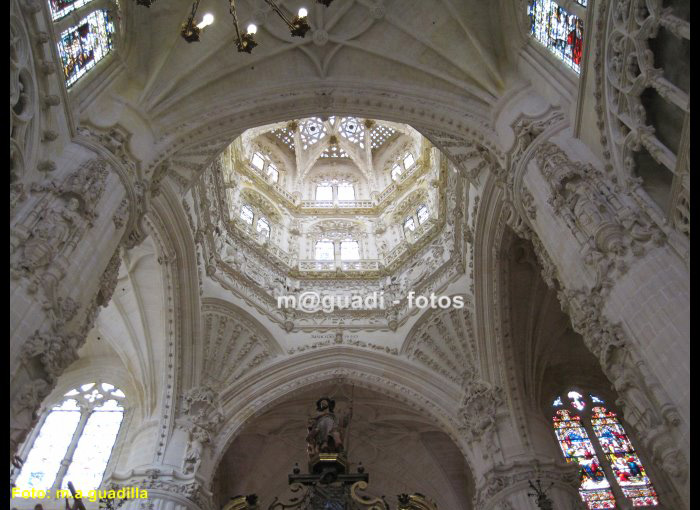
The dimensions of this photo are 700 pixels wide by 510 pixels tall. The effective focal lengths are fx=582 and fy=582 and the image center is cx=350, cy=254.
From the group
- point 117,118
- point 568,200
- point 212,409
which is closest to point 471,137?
point 568,200

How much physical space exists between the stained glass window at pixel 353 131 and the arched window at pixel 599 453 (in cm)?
1510

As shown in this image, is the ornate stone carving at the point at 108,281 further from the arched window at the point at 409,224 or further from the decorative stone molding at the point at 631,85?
the arched window at the point at 409,224

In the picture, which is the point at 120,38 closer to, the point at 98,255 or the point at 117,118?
the point at 117,118

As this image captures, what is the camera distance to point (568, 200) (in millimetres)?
9547

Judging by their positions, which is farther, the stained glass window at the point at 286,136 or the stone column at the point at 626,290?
the stained glass window at the point at 286,136

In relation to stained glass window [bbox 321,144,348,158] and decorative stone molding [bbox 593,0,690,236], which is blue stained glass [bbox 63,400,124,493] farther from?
stained glass window [bbox 321,144,348,158]

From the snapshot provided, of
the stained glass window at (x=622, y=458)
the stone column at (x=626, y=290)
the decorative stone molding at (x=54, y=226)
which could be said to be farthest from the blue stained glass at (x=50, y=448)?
the stained glass window at (x=622, y=458)

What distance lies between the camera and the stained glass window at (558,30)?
1128cm

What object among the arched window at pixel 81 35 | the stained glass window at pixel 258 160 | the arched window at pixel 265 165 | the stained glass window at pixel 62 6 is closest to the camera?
the stained glass window at pixel 62 6

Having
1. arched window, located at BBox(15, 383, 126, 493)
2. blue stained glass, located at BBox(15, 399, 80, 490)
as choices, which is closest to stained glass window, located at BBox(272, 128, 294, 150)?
arched window, located at BBox(15, 383, 126, 493)

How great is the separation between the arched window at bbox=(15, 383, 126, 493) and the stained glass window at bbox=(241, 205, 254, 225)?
7.23 m

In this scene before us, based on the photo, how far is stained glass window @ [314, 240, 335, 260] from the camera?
21.7 meters

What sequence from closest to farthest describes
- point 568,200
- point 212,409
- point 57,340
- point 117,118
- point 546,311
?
point 57,340, point 568,200, point 117,118, point 212,409, point 546,311

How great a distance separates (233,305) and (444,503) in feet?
Answer: 28.6
